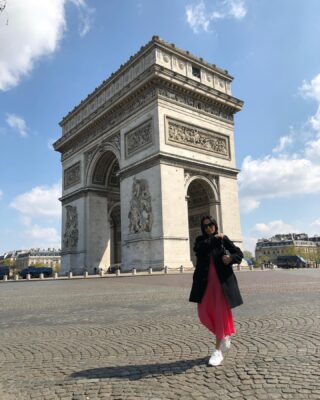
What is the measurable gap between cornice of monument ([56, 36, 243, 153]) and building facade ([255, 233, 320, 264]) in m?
→ 84.9

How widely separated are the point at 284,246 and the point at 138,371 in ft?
385

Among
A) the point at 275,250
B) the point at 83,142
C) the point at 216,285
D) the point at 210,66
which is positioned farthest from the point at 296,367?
the point at 275,250

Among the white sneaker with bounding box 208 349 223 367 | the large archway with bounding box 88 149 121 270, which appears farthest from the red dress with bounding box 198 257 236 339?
the large archway with bounding box 88 149 121 270

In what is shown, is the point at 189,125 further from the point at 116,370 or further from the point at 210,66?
the point at 116,370

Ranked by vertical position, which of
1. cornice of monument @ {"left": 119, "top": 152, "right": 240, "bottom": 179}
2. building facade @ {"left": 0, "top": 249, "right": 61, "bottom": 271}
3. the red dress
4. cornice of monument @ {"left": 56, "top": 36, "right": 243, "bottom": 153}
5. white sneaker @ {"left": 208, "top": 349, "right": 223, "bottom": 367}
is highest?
cornice of monument @ {"left": 56, "top": 36, "right": 243, "bottom": 153}

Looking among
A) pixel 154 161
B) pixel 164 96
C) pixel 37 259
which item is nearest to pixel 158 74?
pixel 164 96

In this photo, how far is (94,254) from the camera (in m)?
33.9

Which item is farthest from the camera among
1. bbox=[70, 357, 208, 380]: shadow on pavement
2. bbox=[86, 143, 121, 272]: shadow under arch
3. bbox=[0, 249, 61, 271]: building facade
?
bbox=[0, 249, 61, 271]: building facade

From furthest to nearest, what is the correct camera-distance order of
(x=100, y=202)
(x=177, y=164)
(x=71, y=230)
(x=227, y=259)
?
(x=71, y=230) → (x=100, y=202) → (x=177, y=164) → (x=227, y=259)

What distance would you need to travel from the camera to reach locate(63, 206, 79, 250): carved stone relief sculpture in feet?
117

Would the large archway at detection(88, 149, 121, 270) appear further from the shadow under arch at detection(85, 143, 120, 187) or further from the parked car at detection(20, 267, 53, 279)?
the parked car at detection(20, 267, 53, 279)

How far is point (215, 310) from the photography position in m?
3.86

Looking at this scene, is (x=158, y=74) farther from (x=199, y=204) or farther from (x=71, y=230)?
(x=71, y=230)

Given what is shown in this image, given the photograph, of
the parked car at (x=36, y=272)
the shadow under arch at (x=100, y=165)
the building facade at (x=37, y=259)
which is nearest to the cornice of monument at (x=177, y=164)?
the shadow under arch at (x=100, y=165)
